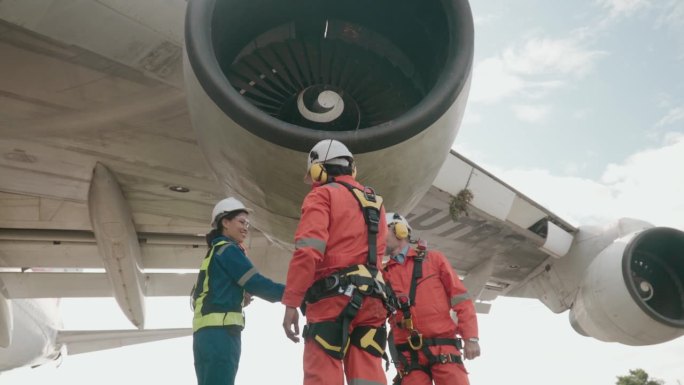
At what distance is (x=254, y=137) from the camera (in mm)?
3055

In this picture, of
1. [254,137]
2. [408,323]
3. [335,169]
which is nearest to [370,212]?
[335,169]

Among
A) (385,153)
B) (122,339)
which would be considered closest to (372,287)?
(385,153)

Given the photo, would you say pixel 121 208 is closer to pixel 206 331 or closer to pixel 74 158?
pixel 74 158

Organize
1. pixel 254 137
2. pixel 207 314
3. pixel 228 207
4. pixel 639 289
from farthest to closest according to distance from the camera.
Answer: pixel 639 289
pixel 228 207
pixel 254 137
pixel 207 314

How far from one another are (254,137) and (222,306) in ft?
2.80

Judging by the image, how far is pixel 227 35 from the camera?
3654mm

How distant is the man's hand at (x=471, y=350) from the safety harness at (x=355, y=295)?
3.46 feet

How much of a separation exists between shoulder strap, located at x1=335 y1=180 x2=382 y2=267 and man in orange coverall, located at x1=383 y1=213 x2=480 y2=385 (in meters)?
0.88

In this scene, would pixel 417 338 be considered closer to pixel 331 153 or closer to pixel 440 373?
pixel 440 373

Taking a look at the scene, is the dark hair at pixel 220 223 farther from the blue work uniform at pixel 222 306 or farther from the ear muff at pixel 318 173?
the ear muff at pixel 318 173

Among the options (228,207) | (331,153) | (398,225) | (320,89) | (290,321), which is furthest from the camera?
(398,225)

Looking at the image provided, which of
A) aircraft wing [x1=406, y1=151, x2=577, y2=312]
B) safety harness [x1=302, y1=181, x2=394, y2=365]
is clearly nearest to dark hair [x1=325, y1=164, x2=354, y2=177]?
safety harness [x1=302, y1=181, x2=394, y2=365]

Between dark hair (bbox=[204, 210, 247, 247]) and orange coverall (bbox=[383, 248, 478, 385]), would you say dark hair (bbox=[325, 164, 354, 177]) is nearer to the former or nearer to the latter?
dark hair (bbox=[204, 210, 247, 247])

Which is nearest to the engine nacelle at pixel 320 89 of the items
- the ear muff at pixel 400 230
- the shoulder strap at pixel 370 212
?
the ear muff at pixel 400 230
